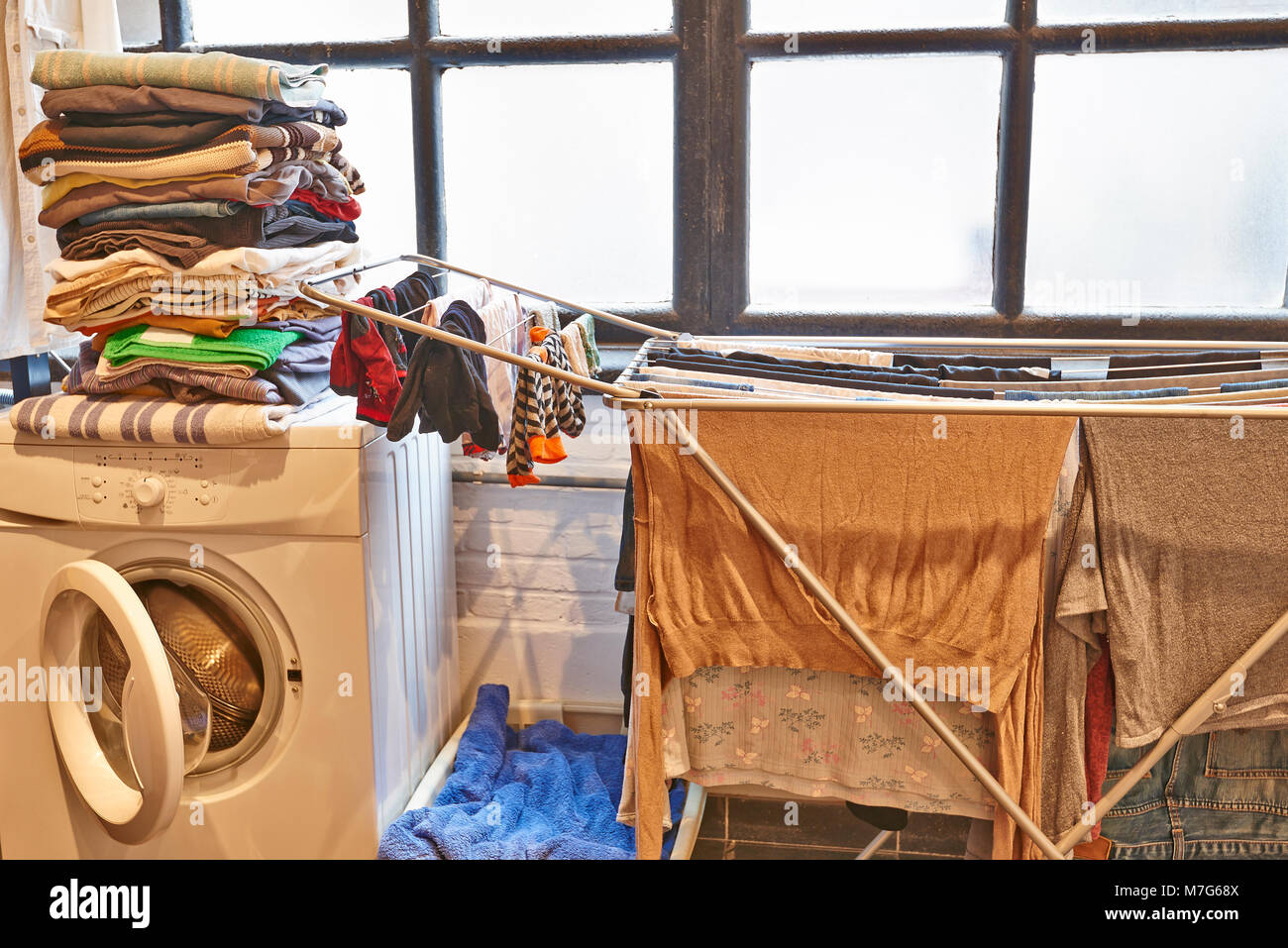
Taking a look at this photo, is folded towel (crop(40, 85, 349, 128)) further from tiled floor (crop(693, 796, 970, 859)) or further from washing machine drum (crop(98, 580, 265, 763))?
tiled floor (crop(693, 796, 970, 859))

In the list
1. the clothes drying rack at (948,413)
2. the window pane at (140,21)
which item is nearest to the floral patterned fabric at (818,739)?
the clothes drying rack at (948,413)

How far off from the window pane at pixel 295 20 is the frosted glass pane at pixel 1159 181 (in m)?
1.45

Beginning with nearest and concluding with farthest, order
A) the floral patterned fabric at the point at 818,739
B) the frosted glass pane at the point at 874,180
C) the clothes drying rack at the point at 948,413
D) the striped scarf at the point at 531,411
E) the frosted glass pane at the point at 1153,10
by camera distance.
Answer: the clothes drying rack at the point at 948,413 → the floral patterned fabric at the point at 818,739 → the striped scarf at the point at 531,411 → the frosted glass pane at the point at 1153,10 → the frosted glass pane at the point at 874,180

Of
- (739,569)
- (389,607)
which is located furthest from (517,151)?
(739,569)

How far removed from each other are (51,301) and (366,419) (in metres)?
0.59

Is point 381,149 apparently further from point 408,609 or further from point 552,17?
point 408,609

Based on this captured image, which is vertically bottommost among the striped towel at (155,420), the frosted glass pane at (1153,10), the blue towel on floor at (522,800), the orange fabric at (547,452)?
the blue towel on floor at (522,800)

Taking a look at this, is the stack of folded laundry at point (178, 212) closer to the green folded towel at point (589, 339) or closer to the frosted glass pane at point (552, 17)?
the green folded towel at point (589, 339)

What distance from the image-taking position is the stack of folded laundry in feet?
5.79

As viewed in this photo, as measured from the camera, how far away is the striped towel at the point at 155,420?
183 cm

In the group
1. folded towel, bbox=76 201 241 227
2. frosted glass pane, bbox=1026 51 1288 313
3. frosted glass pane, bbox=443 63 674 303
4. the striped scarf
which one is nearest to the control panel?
folded towel, bbox=76 201 241 227

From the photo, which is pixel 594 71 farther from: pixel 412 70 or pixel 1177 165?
pixel 1177 165

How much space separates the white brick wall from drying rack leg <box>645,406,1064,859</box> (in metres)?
1.04

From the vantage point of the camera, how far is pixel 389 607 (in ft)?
6.80
